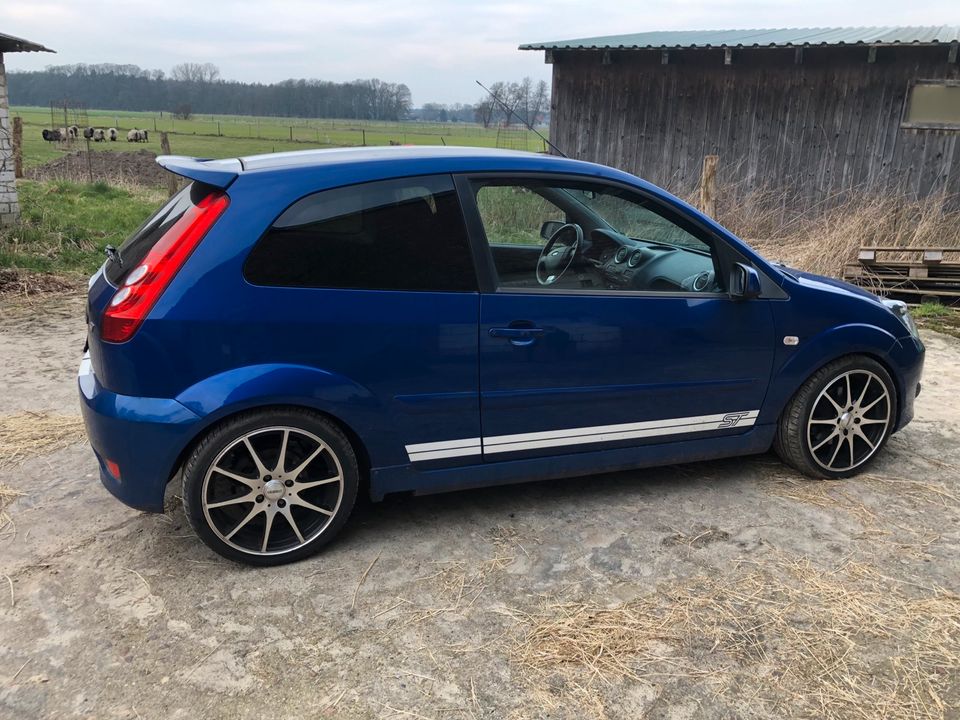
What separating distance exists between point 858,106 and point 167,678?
43.2 ft

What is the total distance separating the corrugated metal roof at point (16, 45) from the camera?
10695 mm

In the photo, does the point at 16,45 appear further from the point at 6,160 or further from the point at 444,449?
the point at 444,449

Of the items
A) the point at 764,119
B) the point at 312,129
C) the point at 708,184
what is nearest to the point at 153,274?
the point at 708,184

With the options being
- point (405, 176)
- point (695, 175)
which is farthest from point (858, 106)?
point (405, 176)

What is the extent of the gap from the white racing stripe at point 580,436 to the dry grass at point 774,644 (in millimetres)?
782

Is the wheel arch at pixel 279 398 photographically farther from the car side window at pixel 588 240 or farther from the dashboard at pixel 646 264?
the dashboard at pixel 646 264

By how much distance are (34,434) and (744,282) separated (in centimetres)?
405

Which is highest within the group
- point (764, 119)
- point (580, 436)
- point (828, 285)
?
point (764, 119)

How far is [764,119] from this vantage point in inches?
513

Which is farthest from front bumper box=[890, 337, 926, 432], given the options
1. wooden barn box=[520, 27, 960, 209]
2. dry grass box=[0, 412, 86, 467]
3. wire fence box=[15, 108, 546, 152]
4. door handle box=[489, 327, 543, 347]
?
wire fence box=[15, 108, 546, 152]

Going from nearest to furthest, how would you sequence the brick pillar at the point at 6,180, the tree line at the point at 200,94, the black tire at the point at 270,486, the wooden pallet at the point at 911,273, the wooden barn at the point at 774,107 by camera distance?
the black tire at the point at 270,486 < the wooden pallet at the point at 911,273 < the brick pillar at the point at 6,180 < the wooden barn at the point at 774,107 < the tree line at the point at 200,94

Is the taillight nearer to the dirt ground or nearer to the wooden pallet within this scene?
the dirt ground

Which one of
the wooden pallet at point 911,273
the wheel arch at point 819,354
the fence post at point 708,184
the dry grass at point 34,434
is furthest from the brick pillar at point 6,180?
the wooden pallet at point 911,273

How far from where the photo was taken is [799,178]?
13.0 metres
